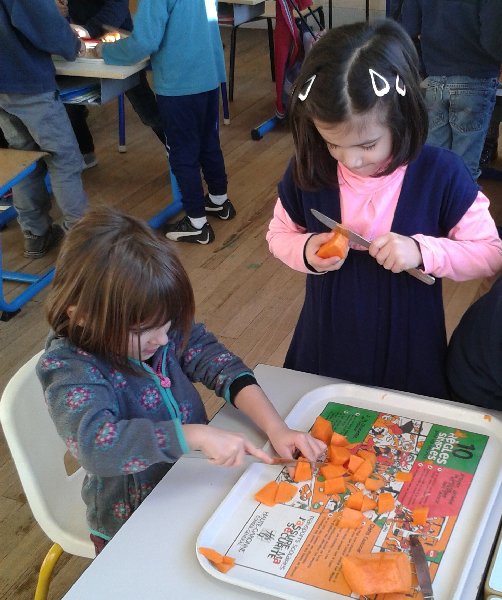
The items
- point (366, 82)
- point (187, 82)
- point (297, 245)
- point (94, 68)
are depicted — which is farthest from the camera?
point (187, 82)

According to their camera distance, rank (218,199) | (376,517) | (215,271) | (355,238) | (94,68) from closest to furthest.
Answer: (376,517)
(355,238)
(94,68)
(215,271)
(218,199)

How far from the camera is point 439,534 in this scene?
859mm

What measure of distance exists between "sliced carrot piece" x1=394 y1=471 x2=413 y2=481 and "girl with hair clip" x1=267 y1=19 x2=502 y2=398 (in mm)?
325

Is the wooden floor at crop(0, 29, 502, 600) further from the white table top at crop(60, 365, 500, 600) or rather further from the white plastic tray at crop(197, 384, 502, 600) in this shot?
the white plastic tray at crop(197, 384, 502, 600)

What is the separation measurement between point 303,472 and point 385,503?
124 mm

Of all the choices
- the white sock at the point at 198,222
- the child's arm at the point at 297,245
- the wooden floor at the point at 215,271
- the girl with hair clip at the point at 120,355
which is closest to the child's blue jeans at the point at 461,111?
the wooden floor at the point at 215,271

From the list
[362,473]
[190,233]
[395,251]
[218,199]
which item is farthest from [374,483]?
[218,199]

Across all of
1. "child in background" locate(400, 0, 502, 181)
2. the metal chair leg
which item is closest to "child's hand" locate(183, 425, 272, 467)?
the metal chair leg

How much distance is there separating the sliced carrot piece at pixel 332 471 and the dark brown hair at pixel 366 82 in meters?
0.49

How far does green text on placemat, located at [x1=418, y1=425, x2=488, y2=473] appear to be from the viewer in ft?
3.17

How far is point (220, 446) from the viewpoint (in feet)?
3.15

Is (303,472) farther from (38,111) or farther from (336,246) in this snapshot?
(38,111)

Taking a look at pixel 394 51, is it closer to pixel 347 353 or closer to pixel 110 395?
pixel 347 353

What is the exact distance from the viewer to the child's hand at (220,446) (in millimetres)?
959
